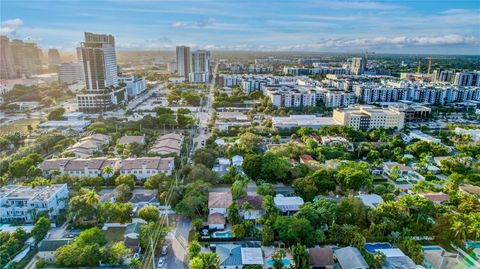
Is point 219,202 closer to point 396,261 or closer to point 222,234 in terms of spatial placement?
point 222,234

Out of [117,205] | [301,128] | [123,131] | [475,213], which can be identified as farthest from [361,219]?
[123,131]

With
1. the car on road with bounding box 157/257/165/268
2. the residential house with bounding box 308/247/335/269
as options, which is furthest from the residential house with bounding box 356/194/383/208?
the car on road with bounding box 157/257/165/268

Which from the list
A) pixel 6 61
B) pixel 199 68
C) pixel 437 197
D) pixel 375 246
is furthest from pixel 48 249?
pixel 199 68

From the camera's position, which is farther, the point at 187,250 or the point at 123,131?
the point at 123,131

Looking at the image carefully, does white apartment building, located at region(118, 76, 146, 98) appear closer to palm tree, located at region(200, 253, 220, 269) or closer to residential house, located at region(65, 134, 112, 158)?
residential house, located at region(65, 134, 112, 158)

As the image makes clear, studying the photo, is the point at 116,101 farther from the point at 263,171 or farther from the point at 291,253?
the point at 291,253

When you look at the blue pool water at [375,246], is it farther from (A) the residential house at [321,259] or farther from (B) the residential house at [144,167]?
(B) the residential house at [144,167]

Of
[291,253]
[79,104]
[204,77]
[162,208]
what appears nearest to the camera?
[291,253]
